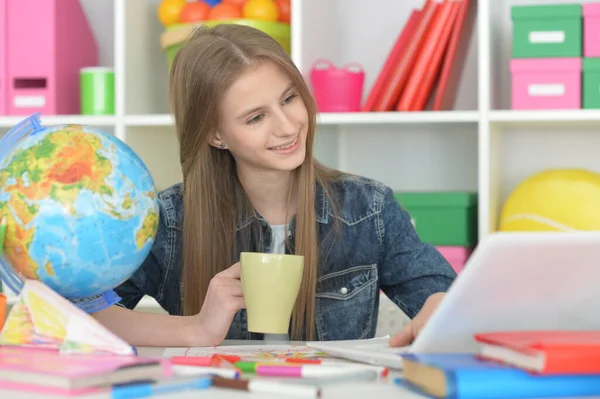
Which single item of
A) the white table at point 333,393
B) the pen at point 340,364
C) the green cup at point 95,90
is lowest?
the pen at point 340,364

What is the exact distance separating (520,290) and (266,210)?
96 cm

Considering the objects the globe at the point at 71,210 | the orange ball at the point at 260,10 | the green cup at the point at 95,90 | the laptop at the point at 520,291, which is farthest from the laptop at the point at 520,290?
the green cup at the point at 95,90

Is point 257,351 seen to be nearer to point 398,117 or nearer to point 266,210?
point 266,210

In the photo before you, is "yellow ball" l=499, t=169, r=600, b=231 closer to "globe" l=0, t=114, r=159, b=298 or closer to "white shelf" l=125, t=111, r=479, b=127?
"white shelf" l=125, t=111, r=479, b=127

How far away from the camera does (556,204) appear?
7.96ft

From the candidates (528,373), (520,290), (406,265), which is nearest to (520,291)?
(520,290)

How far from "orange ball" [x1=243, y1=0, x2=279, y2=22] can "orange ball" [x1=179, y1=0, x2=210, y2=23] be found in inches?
4.8

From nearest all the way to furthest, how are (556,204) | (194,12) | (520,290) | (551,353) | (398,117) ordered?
(551,353), (520,290), (556,204), (398,117), (194,12)

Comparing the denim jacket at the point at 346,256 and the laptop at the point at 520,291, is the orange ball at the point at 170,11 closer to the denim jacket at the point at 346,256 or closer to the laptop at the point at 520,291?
the denim jacket at the point at 346,256

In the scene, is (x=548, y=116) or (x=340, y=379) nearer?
(x=340, y=379)

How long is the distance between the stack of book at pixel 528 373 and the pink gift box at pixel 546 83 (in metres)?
1.71

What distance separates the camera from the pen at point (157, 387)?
882 millimetres

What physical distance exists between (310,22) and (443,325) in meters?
1.82

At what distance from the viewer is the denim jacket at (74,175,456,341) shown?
5.87 ft
